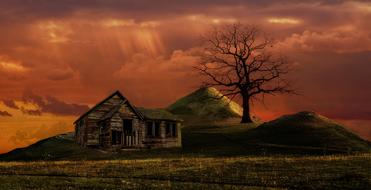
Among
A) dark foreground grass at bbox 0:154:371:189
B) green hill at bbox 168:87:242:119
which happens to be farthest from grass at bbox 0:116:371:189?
green hill at bbox 168:87:242:119

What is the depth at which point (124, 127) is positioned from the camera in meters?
78.9

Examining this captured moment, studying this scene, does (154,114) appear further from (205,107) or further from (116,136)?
(205,107)

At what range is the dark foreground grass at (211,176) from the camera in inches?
1262

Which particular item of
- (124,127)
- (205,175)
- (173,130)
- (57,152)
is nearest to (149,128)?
(173,130)

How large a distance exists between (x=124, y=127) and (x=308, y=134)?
25138 mm

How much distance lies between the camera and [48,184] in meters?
32.0

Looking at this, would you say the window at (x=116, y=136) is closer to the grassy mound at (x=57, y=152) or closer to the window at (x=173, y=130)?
the grassy mound at (x=57, y=152)

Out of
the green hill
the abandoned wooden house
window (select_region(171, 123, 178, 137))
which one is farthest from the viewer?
the green hill

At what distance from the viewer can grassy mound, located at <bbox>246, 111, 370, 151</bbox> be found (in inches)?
2840

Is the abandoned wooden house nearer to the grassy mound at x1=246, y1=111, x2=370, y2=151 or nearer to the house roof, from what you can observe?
the house roof

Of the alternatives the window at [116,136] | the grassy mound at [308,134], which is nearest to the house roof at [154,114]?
the window at [116,136]

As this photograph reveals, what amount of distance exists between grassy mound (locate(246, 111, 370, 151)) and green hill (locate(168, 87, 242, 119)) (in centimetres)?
3107

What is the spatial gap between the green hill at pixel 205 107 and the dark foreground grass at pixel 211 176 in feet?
239

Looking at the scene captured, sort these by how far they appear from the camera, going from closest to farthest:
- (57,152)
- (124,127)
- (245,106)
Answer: (57,152) < (124,127) < (245,106)
